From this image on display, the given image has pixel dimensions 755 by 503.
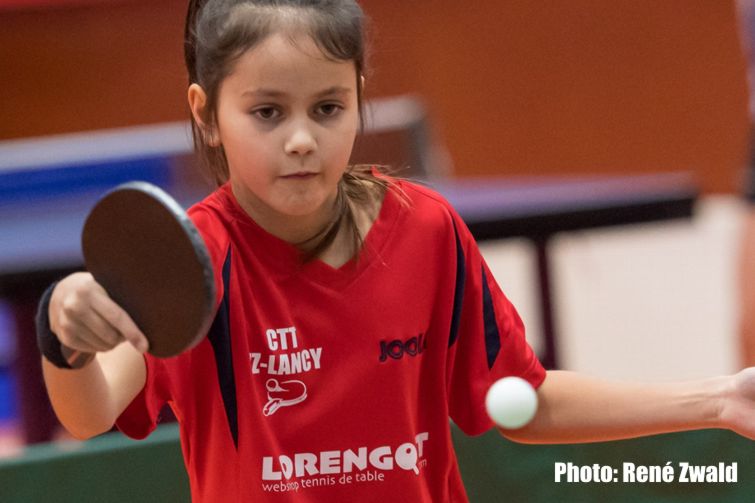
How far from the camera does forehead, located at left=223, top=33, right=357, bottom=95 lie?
5.63 ft

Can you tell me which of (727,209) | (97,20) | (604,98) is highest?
(97,20)

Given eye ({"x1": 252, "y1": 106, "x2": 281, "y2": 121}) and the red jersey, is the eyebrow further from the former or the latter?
the red jersey

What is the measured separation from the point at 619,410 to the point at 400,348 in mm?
386

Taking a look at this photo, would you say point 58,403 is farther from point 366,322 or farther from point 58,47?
point 58,47

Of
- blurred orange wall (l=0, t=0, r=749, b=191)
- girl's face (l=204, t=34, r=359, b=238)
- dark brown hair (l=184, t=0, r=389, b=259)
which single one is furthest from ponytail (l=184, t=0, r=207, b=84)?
blurred orange wall (l=0, t=0, r=749, b=191)

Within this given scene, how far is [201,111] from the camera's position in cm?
188

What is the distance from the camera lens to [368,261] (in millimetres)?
1885

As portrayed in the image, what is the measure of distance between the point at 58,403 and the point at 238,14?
62 centimetres

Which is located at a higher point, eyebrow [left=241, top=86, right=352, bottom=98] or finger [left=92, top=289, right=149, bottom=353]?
eyebrow [left=241, top=86, right=352, bottom=98]

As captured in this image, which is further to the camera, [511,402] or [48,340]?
[511,402]

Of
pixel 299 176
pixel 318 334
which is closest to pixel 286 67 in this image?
pixel 299 176

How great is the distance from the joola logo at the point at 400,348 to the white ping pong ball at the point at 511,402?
0.14 meters

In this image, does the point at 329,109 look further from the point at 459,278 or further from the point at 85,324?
the point at 85,324

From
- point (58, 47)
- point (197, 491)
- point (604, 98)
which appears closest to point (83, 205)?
point (197, 491)
